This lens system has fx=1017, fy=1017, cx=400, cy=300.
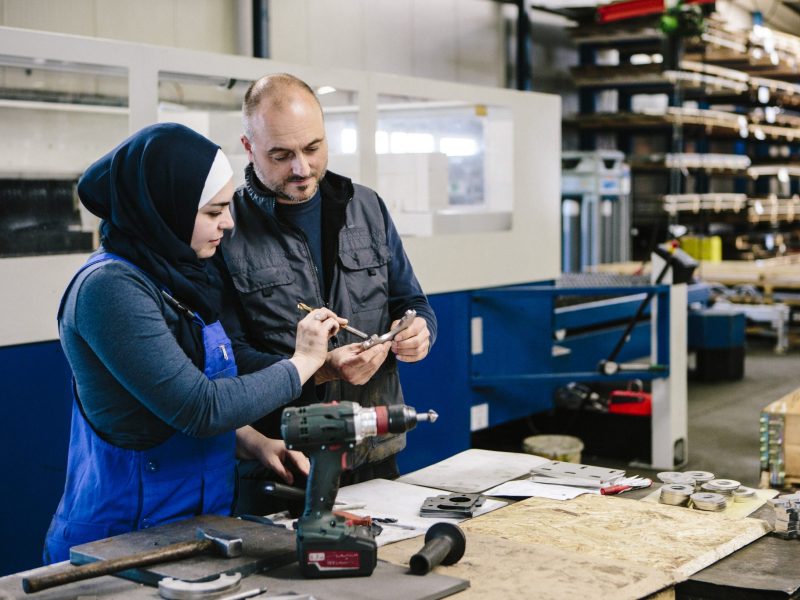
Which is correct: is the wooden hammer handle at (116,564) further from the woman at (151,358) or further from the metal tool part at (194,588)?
the woman at (151,358)

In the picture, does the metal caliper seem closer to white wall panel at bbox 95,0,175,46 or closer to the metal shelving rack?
white wall panel at bbox 95,0,175,46

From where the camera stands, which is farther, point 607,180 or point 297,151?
point 607,180

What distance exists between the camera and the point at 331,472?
1.62m

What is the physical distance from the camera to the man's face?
2.22 metres

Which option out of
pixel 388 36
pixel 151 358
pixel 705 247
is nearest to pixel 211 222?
pixel 151 358

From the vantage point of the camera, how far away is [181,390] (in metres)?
1.68

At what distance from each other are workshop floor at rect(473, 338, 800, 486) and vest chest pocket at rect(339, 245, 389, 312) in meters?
2.85

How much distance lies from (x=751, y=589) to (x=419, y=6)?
255 inches

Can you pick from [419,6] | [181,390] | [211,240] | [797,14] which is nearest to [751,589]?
[181,390]

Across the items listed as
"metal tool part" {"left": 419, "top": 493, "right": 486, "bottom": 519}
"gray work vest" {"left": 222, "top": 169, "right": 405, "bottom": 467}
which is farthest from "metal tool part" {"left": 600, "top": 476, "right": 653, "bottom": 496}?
"gray work vest" {"left": 222, "top": 169, "right": 405, "bottom": 467}

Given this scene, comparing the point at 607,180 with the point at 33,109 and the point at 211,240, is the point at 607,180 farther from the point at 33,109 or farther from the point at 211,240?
the point at 211,240

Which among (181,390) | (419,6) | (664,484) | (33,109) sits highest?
(419,6)

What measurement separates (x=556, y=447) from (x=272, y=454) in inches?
113

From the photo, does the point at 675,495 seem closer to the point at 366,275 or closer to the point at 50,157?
the point at 366,275
